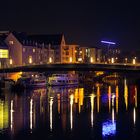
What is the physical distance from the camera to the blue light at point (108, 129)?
3712 centimetres

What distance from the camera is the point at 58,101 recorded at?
54844 mm

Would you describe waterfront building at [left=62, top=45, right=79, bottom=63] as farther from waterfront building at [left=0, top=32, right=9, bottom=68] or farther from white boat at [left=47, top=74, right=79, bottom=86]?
white boat at [left=47, top=74, right=79, bottom=86]

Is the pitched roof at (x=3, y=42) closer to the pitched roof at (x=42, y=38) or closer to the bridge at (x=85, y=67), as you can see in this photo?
the pitched roof at (x=42, y=38)

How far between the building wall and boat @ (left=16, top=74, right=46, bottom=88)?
34.6ft

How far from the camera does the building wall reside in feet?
290

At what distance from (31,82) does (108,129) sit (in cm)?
3557

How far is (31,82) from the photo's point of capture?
241ft

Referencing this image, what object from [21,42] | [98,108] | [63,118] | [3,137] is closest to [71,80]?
[21,42]

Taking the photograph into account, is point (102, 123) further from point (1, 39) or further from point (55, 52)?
point (55, 52)

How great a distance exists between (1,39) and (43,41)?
14.2 meters

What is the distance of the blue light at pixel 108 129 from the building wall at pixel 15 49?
158 feet

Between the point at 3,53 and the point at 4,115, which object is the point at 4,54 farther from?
the point at 4,115

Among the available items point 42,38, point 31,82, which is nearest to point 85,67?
point 31,82

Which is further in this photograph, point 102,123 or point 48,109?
point 48,109
